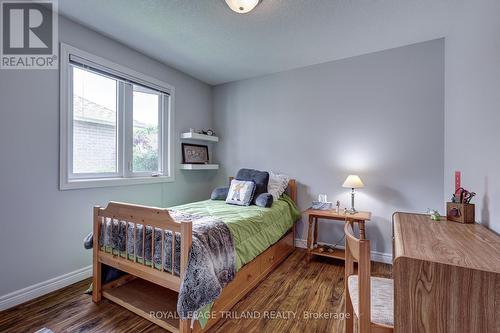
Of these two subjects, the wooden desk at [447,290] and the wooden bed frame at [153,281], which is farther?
the wooden bed frame at [153,281]

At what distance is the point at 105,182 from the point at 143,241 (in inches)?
44.5

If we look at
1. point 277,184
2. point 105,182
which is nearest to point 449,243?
point 277,184

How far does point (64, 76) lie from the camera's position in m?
2.10

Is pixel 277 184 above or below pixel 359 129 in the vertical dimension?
below

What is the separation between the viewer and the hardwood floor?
1.59 meters

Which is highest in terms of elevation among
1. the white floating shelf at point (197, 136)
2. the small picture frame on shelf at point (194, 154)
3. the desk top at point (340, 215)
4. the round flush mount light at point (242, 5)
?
the round flush mount light at point (242, 5)

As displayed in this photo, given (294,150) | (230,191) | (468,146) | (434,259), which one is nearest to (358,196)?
(294,150)

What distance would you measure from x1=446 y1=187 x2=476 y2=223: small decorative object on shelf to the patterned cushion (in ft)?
2.12

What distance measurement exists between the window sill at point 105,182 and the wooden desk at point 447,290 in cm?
260

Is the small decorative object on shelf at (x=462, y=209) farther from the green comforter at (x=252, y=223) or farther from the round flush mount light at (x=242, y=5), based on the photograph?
the round flush mount light at (x=242, y=5)

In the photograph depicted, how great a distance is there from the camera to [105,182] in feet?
7.88

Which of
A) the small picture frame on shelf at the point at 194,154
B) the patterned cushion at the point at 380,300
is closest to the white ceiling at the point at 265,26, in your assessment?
the small picture frame on shelf at the point at 194,154

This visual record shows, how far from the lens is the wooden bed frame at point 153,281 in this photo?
1500 mm

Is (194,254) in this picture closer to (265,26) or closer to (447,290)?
(447,290)
